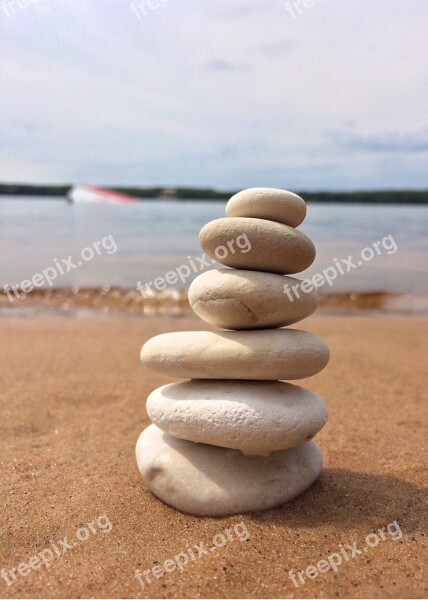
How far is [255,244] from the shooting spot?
14.2ft

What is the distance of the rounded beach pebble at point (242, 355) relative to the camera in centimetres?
421

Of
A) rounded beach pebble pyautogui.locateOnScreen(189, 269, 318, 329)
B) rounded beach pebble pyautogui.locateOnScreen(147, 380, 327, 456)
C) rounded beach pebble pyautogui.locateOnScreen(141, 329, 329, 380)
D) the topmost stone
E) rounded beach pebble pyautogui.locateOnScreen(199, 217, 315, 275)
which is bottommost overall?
rounded beach pebble pyautogui.locateOnScreen(147, 380, 327, 456)

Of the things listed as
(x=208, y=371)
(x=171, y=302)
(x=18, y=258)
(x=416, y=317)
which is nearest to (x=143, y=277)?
(x=171, y=302)

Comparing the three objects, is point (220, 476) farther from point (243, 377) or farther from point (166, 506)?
point (243, 377)

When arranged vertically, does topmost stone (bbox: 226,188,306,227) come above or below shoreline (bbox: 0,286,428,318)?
above

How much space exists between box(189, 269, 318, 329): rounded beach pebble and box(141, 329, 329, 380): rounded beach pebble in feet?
0.38

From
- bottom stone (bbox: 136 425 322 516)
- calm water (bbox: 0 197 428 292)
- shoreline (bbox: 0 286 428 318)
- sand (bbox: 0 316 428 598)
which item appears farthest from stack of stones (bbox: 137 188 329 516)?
calm water (bbox: 0 197 428 292)

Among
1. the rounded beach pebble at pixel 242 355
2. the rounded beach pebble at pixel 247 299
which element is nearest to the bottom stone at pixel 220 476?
the rounded beach pebble at pixel 242 355

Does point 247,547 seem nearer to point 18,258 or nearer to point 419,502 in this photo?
point 419,502

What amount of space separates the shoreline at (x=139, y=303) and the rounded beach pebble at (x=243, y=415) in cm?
977

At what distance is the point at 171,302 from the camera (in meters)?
15.8

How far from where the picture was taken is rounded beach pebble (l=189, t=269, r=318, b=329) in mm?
4273

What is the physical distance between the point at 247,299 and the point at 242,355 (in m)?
0.43

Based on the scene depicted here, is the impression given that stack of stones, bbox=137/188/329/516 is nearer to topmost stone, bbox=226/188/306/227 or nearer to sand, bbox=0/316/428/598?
topmost stone, bbox=226/188/306/227
